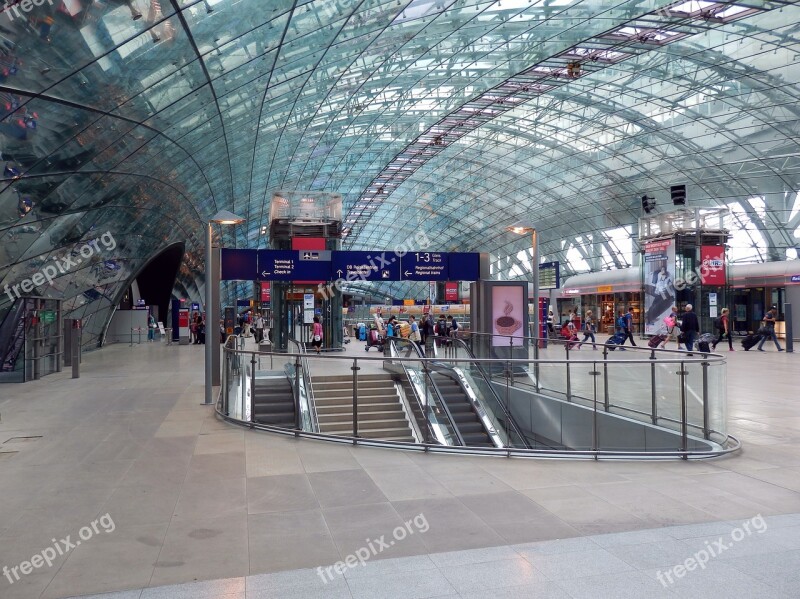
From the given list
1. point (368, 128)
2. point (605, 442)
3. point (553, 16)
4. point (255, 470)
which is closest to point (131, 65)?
point (255, 470)

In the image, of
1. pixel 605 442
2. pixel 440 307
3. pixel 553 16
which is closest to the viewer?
pixel 605 442

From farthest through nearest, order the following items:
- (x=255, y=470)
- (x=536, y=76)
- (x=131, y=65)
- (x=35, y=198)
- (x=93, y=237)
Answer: (x=536, y=76) → (x=93, y=237) → (x=35, y=198) → (x=131, y=65) → (x=255, y=470)

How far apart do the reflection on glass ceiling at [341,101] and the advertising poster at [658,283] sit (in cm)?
990

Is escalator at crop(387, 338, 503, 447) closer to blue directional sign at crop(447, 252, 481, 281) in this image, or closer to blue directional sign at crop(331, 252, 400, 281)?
blue directional sign at crop(447, 252, 481, 281)

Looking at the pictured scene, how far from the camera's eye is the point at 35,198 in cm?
1673

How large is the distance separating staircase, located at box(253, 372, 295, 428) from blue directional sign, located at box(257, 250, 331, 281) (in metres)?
9.37

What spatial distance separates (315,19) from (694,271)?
21.1m

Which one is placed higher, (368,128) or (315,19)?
(368,128)

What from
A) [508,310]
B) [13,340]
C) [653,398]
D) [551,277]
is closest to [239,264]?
[13,340]

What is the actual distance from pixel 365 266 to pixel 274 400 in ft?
37.8

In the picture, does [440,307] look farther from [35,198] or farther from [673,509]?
[673,509]

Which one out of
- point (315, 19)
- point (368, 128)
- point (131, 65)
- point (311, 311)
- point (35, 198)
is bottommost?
point (311, 311)

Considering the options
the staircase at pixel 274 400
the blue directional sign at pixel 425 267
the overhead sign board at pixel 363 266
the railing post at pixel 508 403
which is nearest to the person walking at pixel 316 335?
the overhead sign board at pixel 363 266

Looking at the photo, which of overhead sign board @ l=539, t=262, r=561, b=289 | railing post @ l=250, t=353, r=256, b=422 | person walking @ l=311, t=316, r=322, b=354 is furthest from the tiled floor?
overhead sign board @ l=539, t=262, r=561, b=289
